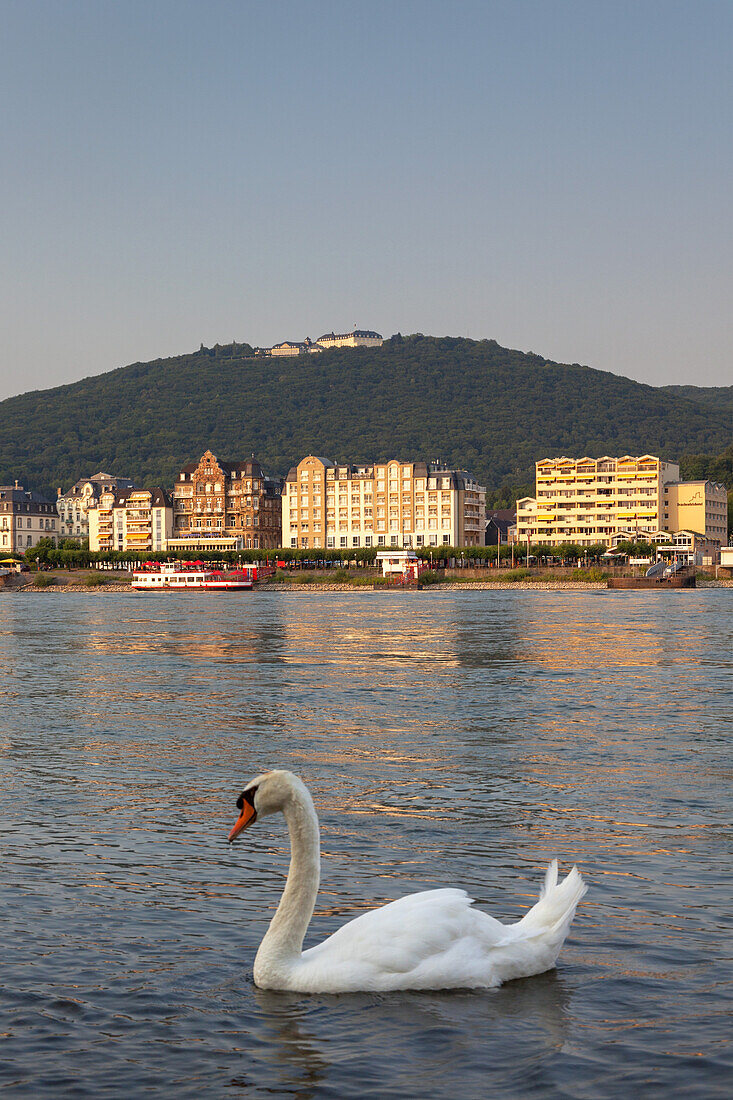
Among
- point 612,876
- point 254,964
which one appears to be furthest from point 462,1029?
point 612,876

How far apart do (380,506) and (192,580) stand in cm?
4552

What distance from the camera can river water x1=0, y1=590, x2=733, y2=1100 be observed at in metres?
7.22

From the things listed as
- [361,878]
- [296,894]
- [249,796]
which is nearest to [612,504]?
[361,878]

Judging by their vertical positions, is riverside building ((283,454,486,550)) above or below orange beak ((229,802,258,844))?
above

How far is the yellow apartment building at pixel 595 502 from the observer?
182125mm

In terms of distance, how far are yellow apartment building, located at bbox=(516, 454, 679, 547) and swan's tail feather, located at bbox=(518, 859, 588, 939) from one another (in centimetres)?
17428

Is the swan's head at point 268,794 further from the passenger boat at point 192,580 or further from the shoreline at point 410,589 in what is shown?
the passenger boat at point 192,580

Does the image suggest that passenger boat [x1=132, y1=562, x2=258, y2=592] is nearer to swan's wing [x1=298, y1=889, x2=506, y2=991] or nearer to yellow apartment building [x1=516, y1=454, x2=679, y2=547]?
yellow apartment building [x1=516, y1=454, x2=679, y2=547]

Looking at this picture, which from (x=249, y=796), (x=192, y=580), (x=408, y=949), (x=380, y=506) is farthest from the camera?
(x=380, y=506)

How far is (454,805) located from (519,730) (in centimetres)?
679

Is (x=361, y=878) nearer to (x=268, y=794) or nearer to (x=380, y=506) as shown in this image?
(x=268, y=794)

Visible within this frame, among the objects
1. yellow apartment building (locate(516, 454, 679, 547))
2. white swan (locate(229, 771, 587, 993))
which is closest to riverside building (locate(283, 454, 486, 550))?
yellow apartment building (locate(516, 454, 679, 547))

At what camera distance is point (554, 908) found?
8344mm

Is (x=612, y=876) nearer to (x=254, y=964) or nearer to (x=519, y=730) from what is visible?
(x=254, y=964)
